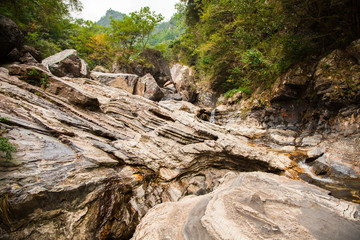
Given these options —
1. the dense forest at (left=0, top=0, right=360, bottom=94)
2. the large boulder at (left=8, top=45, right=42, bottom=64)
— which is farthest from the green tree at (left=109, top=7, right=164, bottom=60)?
the large boulder at (left=8, top=45, right=42, bottom=64)

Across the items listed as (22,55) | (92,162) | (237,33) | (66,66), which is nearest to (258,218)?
(92,162)

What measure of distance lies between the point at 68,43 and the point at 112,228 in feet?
90.6

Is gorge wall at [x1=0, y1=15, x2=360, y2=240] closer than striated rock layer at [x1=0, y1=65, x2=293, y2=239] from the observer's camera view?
Yes

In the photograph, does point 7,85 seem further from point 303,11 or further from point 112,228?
point 303,11

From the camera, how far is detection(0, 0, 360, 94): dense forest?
25.2 feet

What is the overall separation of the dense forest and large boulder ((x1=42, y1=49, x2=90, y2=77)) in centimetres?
269

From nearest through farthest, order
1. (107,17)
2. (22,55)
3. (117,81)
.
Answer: (22,55) → (117,81) → (107,17)

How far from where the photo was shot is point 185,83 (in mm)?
23594

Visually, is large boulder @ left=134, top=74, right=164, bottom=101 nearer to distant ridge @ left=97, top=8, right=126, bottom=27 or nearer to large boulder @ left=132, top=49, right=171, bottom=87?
large boulder @ left=132, top=49, right=171, bottom=87

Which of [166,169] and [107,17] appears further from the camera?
[107,17]

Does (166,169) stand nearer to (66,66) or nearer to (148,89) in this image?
(66,66)

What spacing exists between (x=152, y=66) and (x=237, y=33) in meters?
14.5

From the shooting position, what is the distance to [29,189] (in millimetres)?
2732

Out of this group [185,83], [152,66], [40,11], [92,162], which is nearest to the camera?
[92,162]
